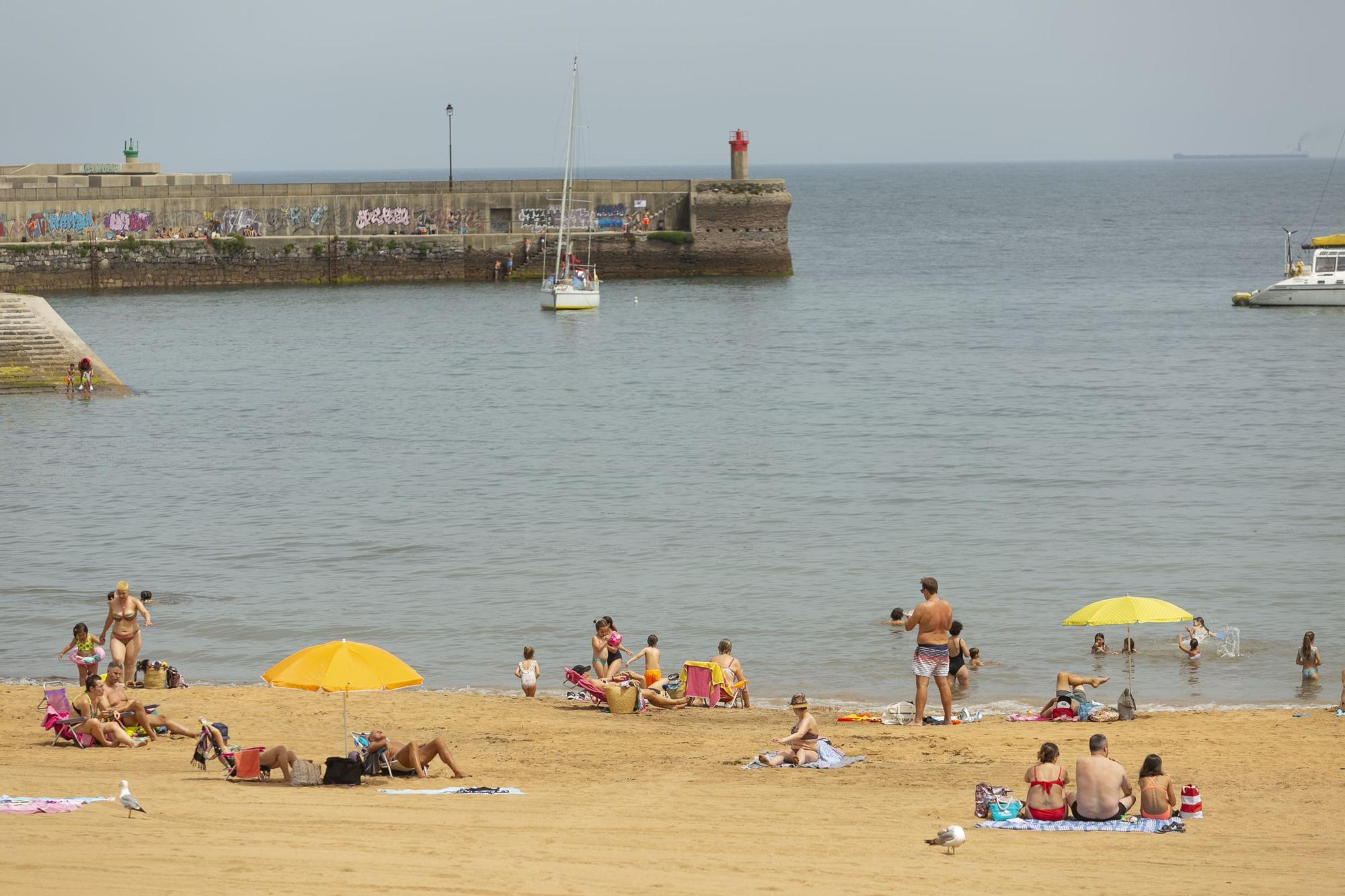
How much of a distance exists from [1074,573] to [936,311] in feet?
121

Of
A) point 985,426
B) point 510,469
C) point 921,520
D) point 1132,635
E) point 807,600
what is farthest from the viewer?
point 985,426

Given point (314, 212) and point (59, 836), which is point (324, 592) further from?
point (314, 212)

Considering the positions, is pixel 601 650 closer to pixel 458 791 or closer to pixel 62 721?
pixel 458 791

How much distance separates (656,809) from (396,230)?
2056 inches

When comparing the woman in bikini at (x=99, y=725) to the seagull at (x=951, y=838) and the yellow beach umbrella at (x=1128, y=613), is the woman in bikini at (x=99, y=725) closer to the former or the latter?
the seagull at (x=951, y=838)

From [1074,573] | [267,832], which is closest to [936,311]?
[1074,573]

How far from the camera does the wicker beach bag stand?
1526cm

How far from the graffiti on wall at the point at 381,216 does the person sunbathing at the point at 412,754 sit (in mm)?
50135

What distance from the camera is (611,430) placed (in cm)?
3356

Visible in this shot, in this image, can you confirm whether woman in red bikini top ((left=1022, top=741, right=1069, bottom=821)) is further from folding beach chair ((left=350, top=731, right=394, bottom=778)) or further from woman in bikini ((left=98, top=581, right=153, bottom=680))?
woman in bikini ((left=98, top=581, right=153, bottom=680))

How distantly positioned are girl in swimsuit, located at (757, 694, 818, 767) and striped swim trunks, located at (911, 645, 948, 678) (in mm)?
1418

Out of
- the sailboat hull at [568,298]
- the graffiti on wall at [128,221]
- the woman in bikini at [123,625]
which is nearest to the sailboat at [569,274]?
the sailboat hull at [568,298]

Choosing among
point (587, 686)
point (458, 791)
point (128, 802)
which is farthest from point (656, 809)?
point (587, 686)

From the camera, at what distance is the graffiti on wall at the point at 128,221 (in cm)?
5800
